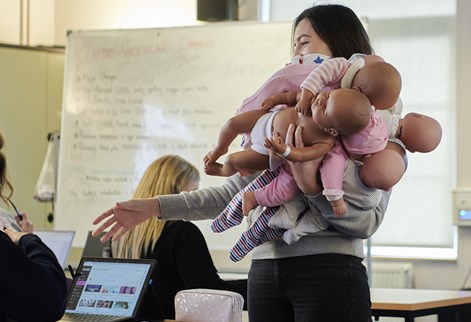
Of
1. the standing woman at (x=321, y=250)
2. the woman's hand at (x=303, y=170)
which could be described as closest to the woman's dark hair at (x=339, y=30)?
the standing woman at (x=321, y=250)

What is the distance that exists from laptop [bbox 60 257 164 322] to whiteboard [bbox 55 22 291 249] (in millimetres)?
2151

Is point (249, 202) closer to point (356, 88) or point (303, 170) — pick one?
point (303, 170)

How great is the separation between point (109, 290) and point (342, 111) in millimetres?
1411

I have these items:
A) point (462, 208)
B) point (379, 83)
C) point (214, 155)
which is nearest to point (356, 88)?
point (379, 83)

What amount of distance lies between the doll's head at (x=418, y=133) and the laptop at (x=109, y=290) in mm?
1174

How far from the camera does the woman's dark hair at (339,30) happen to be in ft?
6.26

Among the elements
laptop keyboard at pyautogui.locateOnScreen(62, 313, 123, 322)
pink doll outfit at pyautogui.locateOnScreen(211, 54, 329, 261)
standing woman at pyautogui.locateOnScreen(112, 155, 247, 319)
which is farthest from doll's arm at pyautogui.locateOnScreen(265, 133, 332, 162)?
standing woman at pyautogui.locateOnScreen(112, 155, 247, 319)

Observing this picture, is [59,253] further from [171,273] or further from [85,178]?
[85,178]

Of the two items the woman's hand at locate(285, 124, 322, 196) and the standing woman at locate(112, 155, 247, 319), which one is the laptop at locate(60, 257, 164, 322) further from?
the woman's hand at locate(285, 124, 322, 196)

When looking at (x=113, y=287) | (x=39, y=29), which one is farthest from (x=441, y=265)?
(x=39, y=29)

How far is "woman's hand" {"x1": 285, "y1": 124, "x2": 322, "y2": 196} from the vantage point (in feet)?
5.69

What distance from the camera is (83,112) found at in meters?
5.39

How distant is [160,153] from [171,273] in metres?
1.57

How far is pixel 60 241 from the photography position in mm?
4125
